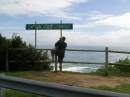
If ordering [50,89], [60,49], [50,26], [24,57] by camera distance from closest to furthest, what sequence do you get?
[50,89] < [60,49] < [50,26] < [24,57]

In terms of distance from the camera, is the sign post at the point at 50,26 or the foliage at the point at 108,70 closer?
the foliage at the point at 108,70

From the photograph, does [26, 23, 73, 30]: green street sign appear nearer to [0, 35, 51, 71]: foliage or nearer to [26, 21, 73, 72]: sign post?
[26, 21, 73, 72]: sign post

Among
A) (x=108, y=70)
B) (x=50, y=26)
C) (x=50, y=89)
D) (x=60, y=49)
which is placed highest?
(x=50, y=26)

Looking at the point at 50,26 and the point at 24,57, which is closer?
the point at 50,26

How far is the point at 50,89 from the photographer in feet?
23.9

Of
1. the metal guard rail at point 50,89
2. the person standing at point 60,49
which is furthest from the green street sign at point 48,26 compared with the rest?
the metal guard rail at point 50,89

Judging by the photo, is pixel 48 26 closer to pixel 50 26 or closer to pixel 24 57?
pixel 50 26

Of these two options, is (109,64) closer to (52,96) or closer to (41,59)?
(41,59)

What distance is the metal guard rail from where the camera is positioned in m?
6.29

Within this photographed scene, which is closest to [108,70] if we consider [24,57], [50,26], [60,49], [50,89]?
[60,49]

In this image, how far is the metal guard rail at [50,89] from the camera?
248 inches

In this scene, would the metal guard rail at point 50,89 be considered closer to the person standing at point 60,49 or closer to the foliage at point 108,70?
the foliage at point 108,70

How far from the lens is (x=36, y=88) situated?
763cm

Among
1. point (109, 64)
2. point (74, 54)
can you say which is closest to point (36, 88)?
point (109, 64)
